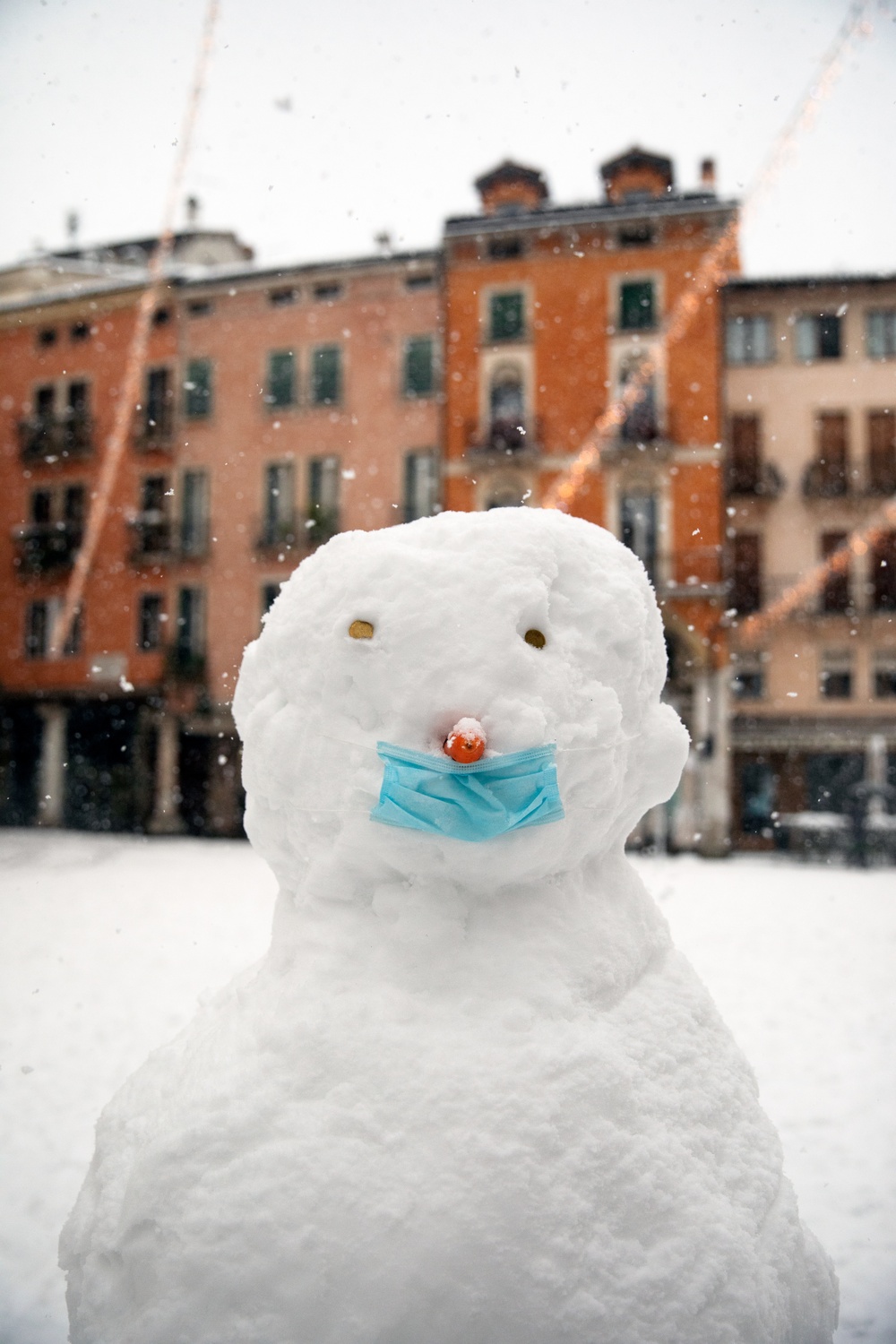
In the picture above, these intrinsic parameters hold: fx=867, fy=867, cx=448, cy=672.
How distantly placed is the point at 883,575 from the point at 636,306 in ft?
22.7

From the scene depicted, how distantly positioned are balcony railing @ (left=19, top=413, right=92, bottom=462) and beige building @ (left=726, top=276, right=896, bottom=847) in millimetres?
9331

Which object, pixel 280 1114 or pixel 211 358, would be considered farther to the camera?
pixel 211 358

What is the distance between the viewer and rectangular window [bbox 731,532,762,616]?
43.4 feet

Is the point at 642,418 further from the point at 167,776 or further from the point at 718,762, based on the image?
the point at 167,776

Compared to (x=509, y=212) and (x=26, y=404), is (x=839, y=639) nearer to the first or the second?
(x=509, y=212)

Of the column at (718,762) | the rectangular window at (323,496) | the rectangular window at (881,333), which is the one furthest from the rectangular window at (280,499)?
the rectangular window at (881,333)

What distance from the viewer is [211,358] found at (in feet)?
36.4

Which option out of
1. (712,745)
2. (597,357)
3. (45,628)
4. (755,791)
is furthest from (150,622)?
(755,791)

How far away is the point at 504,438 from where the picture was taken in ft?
30.9

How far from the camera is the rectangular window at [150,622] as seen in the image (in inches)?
447

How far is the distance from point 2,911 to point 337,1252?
6.01 meters

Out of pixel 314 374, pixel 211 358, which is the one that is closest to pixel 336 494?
pixel 314 374

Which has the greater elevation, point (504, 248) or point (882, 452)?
point (504, 248)

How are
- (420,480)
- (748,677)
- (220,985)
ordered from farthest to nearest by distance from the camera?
(748,677) → (420,480) → (220,985)
